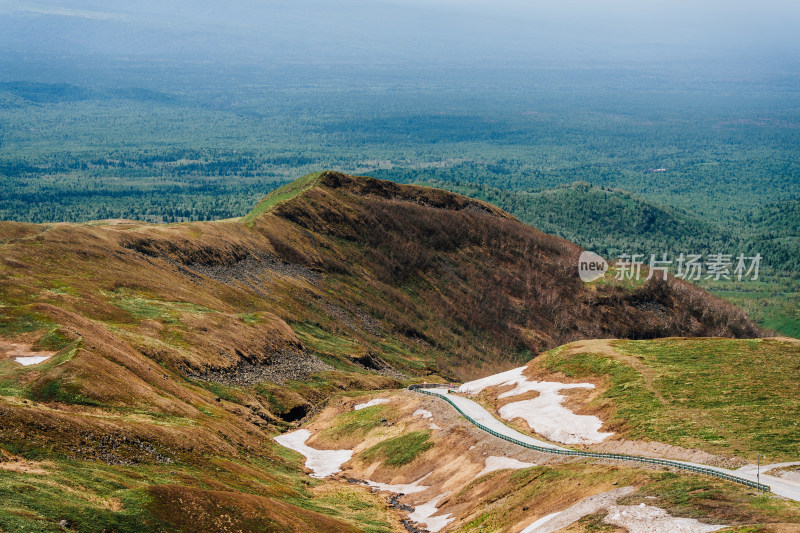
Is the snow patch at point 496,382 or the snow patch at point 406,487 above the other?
the snow patch at point 496,382

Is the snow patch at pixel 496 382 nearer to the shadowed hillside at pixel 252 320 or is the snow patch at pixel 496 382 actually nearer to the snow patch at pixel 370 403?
the snow patch at pixel 370 403

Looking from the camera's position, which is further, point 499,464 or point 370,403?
point 370,403

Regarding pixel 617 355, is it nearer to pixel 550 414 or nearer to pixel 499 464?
pixel 550 414

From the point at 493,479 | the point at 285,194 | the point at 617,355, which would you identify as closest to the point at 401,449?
the point at 493,479

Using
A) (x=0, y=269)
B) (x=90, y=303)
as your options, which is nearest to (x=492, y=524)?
(x=90, y=303)

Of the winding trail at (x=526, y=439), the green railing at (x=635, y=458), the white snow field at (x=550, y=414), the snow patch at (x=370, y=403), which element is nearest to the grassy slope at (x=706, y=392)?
the white snow field at (x=550, y=414)

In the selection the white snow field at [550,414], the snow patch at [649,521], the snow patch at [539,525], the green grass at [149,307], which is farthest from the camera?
the green grass at [149,307]
